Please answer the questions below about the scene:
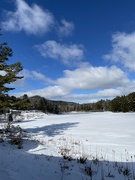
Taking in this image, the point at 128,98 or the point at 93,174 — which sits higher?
the point at 128,98

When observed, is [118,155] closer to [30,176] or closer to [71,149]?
[71,149]

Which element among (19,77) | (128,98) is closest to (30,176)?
(19,77)

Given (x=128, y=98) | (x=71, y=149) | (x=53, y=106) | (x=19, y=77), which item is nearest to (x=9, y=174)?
(x=71, y=149)

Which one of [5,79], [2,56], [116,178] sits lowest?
[116,178]

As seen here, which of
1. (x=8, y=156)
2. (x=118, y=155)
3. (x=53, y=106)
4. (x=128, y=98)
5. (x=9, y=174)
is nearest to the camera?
(x=9, y=174)

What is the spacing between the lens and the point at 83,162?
8375 mm

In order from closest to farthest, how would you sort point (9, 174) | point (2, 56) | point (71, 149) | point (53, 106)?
point (9, 174) → point (71, 149) → point (2, 56) → point (53, 106)

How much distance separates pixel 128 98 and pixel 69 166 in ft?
275

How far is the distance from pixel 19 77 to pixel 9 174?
12.1 metres

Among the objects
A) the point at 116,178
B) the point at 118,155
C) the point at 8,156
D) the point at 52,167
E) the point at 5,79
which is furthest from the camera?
the point at 5,79

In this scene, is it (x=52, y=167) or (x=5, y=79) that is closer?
(x=52, y=167)

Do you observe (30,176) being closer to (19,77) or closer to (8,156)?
(8,156)

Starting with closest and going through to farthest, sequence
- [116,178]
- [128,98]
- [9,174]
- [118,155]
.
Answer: [9,174] → [116,178] → [118,155] → [128,98]

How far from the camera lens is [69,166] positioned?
775 centimetres
